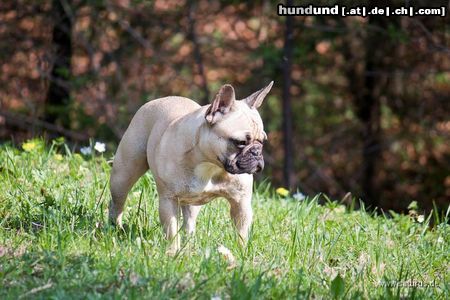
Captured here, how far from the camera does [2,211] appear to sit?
18.3 ft

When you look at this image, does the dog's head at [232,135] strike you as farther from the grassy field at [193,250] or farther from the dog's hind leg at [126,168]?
the dog's hind leg at [126,168]

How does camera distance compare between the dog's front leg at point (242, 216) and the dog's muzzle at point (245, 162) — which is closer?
the dog's muzzle at point (245, 162)

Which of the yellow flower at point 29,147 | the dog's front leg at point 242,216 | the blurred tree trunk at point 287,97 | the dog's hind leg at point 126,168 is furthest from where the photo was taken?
the blurred tree trunk at point 287,97

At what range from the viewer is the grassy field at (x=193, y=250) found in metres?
4.29

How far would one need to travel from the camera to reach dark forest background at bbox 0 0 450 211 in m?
10.9

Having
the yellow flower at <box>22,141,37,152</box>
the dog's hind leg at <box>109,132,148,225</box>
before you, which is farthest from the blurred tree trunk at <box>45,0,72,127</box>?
the dog's hind leg at <box>109,132,148,225</box>

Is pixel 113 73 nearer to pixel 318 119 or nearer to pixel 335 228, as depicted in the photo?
pixel 318 119

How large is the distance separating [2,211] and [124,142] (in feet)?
3.09

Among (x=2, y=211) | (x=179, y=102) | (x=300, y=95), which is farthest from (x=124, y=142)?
(x=300, y=95)

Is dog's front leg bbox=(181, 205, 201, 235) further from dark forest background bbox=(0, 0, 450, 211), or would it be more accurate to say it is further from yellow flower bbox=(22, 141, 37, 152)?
dark forest background bbox=(0, 0, 450, 211)

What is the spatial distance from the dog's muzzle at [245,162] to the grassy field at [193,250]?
48 centimetres

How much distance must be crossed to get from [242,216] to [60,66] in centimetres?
652

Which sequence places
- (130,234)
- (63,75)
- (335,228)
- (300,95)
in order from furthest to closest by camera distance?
(300,95)
(63,75)
(335,228)
(130,234)

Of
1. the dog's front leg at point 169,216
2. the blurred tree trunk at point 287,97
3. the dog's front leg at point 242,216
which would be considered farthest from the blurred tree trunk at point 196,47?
the dog's front leg at point 169,216
